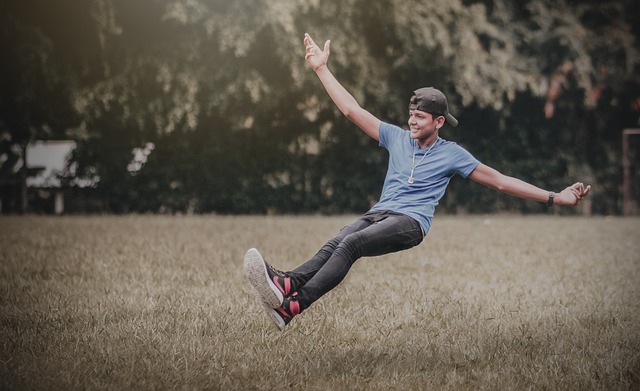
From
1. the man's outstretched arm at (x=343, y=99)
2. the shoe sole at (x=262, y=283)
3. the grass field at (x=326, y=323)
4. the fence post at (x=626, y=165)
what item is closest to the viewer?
the grass field at (x=326, y=323)

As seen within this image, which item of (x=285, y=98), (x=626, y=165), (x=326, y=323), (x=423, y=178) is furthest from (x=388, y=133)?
(x=626, y=165)

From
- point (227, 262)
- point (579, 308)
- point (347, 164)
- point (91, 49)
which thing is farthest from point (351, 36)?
point (579, 308)

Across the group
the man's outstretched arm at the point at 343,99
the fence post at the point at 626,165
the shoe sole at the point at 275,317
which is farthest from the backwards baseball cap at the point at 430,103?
the fence post at the point at 626,165

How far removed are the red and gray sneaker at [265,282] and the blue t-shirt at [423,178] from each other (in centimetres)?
103

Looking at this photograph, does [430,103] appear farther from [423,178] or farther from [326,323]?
[326,323]

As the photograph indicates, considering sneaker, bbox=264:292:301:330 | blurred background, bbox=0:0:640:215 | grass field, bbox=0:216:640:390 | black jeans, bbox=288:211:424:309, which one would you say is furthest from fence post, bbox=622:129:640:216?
sneaker, bbox=264:292:301:330

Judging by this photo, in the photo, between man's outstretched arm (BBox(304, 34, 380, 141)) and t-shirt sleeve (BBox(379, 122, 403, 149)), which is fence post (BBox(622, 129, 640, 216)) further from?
man's outstretched arm (BBox(304, 34, 380, 141))

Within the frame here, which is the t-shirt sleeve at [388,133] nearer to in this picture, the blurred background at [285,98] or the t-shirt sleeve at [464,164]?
the t-shirt sleeve at [464,164]

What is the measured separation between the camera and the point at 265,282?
4.76 m

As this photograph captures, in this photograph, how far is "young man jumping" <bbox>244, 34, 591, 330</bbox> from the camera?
16.2ft

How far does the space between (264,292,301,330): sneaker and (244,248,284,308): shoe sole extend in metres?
0.04

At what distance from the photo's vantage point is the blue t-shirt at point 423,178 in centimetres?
544

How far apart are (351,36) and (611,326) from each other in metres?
14.3

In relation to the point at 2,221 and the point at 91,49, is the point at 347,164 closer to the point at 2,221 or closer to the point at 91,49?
the point at 91,49
